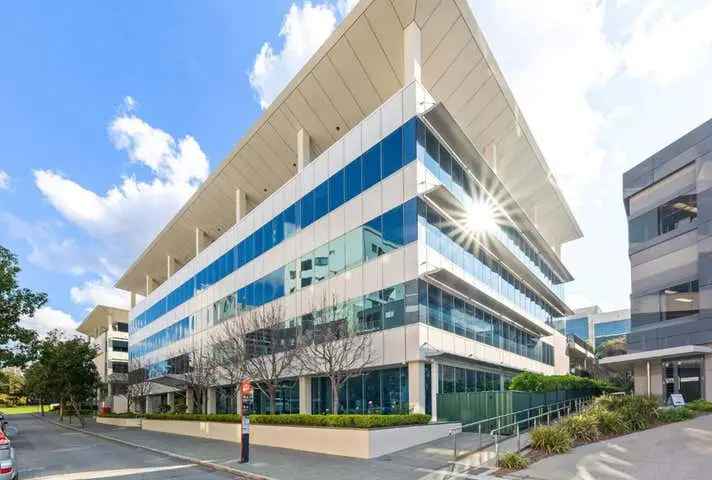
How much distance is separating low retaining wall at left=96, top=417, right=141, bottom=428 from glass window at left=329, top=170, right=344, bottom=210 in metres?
31.5

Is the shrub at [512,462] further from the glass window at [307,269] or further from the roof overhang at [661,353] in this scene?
the roof overhang at [661,353]

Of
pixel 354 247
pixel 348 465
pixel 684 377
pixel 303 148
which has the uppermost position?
pixel 303 148

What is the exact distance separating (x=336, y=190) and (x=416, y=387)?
11.0 m

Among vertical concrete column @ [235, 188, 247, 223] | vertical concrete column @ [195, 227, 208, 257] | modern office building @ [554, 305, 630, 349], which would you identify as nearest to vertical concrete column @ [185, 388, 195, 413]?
vertical concrete column @ [195, 227, 208, 257]

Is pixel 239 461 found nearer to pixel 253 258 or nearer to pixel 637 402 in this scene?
pixel 637 402

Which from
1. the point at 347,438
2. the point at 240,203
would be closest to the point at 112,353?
the point at 240,203

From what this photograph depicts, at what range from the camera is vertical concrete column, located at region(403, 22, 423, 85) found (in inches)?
965

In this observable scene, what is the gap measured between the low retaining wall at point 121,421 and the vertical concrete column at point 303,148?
30.0 metres

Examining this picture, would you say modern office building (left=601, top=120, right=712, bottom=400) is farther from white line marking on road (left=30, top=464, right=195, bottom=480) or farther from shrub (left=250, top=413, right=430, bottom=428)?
white line marking on road (left=30, top=464, right=195, bottom=480)

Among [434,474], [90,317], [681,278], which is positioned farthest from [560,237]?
[90,317]

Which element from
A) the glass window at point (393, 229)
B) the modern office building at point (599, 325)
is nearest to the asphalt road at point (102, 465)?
the glass window at point (393, 229)

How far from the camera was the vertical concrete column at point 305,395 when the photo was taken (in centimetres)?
2884

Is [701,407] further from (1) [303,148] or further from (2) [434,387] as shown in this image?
(1) [303,148]

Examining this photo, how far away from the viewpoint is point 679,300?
108 ft
